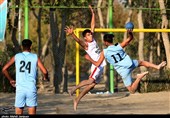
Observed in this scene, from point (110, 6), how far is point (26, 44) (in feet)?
31.8

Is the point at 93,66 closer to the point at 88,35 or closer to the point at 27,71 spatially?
the point at 88,35

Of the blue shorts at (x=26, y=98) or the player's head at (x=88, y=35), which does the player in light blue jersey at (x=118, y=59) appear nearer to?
the player's head at (x=88, y=35)

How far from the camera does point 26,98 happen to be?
37.2 feet

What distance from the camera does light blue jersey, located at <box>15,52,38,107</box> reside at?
36.9 ft

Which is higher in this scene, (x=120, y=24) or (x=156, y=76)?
(x=120, y=24)

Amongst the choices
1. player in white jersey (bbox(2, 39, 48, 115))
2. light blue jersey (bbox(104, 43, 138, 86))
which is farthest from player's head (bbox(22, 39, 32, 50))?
light blue jersey (bbox(104, 43, 138, 86))

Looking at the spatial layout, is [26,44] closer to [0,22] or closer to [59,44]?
[0,22]

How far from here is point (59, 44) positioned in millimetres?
27500

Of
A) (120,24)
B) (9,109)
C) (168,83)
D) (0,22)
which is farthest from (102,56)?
(120,24)

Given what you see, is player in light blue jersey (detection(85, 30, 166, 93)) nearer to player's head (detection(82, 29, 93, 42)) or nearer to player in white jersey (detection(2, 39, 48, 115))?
player's head (detection(82, 29, 93, 42))

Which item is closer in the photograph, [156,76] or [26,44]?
[26,44]

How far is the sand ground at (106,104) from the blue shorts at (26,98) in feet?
8.58

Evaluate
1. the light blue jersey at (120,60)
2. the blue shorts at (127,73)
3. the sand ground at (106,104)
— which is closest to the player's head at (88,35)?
the light blue jersey at (120,60)

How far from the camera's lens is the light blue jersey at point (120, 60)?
13979mm
